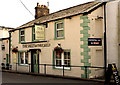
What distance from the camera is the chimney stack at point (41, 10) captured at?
2222cm

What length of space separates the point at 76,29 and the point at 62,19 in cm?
187

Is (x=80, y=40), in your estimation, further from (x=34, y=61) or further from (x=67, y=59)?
(x=34, y=61)

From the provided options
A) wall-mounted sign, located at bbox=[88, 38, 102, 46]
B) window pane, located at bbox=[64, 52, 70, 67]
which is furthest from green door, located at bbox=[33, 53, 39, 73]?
wall-mounted sign, located at bbox=[88, 38, 102, 46]

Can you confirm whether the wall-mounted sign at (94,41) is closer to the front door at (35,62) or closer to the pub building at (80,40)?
the pub building at (80,40)

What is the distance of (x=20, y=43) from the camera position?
65.7 feet

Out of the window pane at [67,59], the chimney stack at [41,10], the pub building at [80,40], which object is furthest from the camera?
the chimney stack at [41,10]

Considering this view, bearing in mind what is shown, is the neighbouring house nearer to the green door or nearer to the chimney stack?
the chimney stack

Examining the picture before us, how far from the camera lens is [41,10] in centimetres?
2252

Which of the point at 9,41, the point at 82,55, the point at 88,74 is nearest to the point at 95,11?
the point at 82,55

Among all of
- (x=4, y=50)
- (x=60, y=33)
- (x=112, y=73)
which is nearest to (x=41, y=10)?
(x=4, y=50)

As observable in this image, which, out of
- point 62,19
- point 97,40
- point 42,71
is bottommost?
point 42,71

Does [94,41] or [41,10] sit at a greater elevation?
[41,10]

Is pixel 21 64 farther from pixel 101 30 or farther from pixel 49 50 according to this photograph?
pixel 101 30

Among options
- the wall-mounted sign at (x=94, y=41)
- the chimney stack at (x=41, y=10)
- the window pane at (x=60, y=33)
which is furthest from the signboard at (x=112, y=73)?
the chimney stack at (x=41, y=10)
